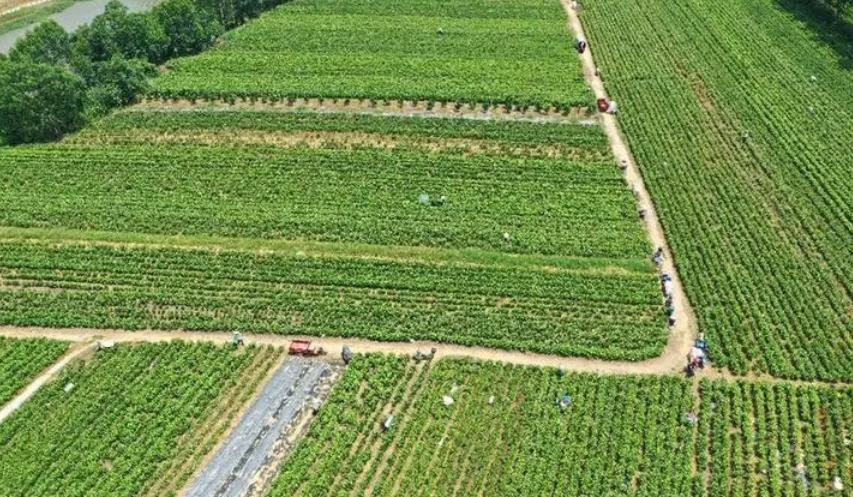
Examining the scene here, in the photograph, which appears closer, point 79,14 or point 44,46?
point 44,46

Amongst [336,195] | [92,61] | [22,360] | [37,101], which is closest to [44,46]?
[92,61]

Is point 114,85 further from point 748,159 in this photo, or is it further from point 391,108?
point 748,159

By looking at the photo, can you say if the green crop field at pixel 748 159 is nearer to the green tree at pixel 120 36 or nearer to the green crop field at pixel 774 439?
the green crop field at pixel 774 439

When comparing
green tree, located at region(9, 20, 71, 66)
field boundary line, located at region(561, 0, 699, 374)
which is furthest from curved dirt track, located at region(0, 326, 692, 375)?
green tree, located at region(9, 20, 71, 66)

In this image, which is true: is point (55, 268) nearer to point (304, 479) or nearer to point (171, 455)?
point (171, 455)

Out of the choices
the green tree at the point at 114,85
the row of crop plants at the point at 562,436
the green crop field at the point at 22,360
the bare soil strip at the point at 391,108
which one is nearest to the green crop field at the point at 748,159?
the row of crop plants at the point at 562,436

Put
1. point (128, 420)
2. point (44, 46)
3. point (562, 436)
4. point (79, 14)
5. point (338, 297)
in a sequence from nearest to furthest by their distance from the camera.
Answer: point (562, 436) < point (128, 420) < point (338, 297) < point (44, 46) < point (79, 14)
